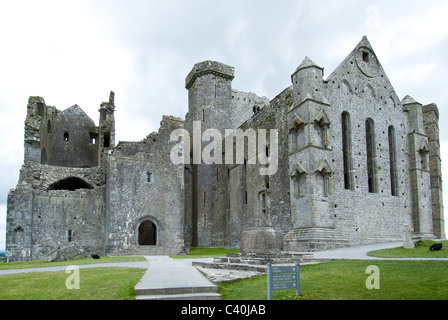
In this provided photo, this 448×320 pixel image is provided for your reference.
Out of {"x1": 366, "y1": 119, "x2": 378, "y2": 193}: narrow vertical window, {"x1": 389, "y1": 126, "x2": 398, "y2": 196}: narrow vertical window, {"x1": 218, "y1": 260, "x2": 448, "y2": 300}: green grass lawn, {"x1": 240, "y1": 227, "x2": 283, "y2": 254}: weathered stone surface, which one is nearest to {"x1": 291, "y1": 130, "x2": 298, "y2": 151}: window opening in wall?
{"x1": 366, "y1": 119, "x2": 378, "y2": 193}: narrow vertical window

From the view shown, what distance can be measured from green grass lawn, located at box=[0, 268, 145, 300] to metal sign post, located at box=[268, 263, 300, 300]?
2817 mm

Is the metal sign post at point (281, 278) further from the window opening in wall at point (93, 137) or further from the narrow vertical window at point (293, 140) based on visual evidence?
the window opening in wall at point (93, 137)

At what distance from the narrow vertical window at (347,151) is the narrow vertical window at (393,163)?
167 inches

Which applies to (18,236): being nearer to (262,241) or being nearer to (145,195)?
(145,195)

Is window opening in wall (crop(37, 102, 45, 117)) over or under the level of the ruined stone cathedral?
over

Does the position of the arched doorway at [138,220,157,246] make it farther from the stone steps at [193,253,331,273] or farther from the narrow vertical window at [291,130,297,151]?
the stone steps at [193,253,331,273]

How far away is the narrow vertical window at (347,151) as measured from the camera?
2453 centimetres

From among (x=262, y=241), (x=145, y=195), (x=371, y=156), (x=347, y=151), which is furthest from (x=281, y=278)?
(x=145, y=195)

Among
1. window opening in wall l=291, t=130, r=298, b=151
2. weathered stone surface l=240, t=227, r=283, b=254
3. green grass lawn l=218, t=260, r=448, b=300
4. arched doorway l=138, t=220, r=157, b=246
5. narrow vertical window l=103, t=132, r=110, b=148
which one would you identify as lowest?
arched doorway l=138, t=220, r=157, b=246

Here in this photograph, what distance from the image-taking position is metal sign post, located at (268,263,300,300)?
723cm

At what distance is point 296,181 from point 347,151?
4.27 meters

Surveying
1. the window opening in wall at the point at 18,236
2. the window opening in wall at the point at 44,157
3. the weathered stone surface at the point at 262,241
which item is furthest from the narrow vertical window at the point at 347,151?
the window opening in wall at the point at 44,157

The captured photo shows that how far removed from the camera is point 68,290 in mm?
9117
